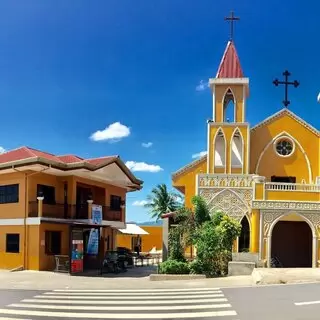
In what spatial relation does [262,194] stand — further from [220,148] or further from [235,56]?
[235,56]

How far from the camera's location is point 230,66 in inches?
1315

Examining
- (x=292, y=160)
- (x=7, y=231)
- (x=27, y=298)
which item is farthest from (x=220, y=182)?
(x=27, y=298)

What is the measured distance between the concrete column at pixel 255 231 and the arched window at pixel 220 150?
470 centimetres

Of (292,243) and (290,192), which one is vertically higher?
(290,192)

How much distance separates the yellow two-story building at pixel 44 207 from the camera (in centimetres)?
2711

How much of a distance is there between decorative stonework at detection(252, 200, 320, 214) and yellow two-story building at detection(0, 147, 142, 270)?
335 inches

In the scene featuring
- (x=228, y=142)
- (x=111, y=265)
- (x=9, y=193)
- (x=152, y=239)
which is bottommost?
(x=152, y=239)

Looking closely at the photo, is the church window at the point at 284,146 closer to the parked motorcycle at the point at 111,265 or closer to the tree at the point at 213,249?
the tree at the point at 213,249

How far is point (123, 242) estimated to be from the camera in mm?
53625

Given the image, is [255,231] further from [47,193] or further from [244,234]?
[47,193]

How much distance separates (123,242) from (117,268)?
86.5 ft

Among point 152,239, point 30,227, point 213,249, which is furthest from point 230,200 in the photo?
point 152,239

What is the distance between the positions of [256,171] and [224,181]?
12.3ft

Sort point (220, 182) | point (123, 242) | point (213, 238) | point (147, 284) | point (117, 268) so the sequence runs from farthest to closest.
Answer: point (123, 242) → point (220, 182) → point (117, 268) → point (213, 238) → point (147, 284)
